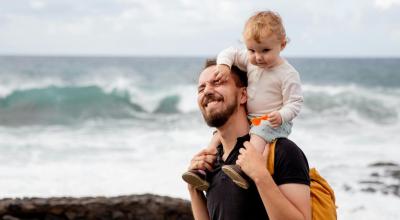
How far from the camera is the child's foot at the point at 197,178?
277cm

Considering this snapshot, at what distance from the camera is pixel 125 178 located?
39.4 feet

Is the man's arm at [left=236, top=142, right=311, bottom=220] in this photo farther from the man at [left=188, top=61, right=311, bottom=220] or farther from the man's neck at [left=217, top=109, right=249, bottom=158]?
the man's neck at [left=217, top=109, right=249, bottom=158]

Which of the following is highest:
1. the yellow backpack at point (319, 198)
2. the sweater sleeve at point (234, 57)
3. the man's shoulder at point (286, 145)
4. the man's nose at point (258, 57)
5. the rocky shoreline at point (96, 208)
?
the sweater sleeve at point (234, 57)

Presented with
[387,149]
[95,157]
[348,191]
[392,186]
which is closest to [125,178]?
[95,157]

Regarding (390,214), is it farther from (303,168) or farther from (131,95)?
(131,95)

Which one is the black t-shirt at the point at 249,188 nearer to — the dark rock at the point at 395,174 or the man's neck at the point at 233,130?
the man's neck at the point at 233,130

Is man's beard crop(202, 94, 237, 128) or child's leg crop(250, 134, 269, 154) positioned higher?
man's beard crop(202, 94, 237, 128)

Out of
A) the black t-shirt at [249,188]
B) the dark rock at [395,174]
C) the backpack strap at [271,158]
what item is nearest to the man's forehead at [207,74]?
the black t-shirt at [249,188]

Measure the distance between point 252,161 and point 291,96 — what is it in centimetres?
36

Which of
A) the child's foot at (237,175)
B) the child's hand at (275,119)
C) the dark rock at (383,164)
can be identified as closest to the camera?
the child's foot at (237,175)

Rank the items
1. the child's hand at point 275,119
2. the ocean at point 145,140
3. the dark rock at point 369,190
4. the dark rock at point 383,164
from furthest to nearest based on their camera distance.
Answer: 1. the dark rock at point 383,164
2. the ocean at point 145,140
3. the dark rock at point 369,190
4. the child's hand at point 275,119

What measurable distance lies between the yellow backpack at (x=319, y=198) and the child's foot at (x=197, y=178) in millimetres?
330

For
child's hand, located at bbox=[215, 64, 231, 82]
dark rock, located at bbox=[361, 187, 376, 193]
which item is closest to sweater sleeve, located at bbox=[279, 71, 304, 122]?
child's hand, located at bbox=[215, 64, 231, 82]

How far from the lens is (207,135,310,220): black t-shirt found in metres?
2.52
